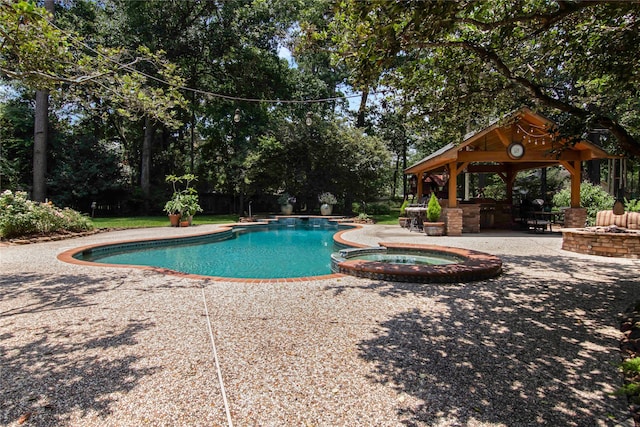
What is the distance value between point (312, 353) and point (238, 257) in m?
6.38

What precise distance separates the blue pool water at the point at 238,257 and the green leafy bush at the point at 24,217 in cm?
293

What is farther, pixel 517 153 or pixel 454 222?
pixel 454 222

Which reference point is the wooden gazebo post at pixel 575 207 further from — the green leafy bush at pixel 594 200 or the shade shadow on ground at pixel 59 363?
the shade shadow on ground at pixel 59 363

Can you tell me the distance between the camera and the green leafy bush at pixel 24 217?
9227 mm

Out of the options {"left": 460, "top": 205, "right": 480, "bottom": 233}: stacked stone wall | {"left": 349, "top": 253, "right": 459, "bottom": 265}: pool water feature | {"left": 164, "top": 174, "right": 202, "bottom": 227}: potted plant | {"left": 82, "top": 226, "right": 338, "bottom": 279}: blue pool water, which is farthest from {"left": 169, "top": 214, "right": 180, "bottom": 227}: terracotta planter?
{"left": 460, "top": 205, "right": 480, "bottom": 233}: stacked stone wall

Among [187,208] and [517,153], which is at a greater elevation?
[517,153]

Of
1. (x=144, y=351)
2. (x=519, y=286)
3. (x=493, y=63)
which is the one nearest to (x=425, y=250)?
(x=519, y=286)

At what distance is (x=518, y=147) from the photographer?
34.1ft

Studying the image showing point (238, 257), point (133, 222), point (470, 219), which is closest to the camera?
point (238, 257)

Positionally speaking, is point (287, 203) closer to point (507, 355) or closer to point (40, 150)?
point (40, 150)

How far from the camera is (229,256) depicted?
8.92 m

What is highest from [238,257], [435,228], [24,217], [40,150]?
[40,150]

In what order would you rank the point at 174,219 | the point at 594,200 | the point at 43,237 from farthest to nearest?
the point at 174,219, the point at 594,200, the point at 43,237

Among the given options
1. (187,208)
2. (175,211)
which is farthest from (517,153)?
(175,211)
